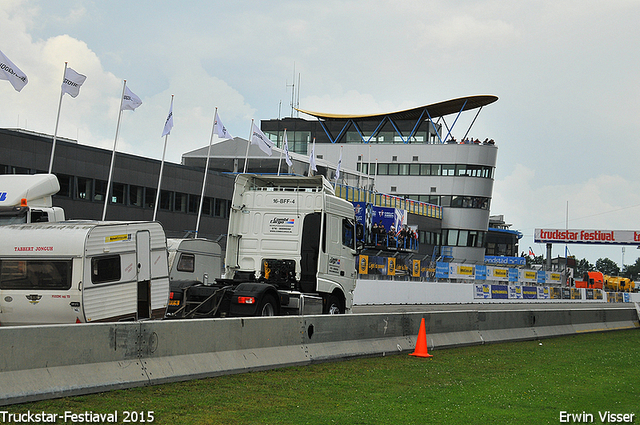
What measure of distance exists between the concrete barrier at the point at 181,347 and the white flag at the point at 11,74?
15542 mm

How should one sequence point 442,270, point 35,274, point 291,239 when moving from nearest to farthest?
1. point 35,274
2. point 291,239
3. point 442,270

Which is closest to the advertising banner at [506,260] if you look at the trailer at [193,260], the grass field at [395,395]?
the trailer at [193,260]

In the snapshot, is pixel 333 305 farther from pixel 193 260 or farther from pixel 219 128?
pixel 219 128

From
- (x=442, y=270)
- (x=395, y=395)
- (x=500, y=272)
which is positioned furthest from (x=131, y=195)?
(x=395, y=395)

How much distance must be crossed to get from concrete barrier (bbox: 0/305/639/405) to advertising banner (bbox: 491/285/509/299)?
31.8 meters

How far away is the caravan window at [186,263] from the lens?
61.0 feet

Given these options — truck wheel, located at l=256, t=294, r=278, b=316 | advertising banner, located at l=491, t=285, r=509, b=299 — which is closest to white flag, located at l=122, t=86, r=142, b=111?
truck wheel, located at l=256, t=294, r=278, b=316

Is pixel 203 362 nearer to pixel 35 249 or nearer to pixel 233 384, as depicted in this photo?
pixel 233 384

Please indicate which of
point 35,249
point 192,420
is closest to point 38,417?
point 192,420

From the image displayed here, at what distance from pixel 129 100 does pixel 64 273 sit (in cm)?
2121

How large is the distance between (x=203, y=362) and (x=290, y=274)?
746 cm

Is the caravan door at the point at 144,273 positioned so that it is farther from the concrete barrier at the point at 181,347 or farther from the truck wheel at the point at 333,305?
the truck wheel at the point at 333,305

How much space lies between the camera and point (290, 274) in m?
17.0

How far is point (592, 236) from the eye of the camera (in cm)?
9788
